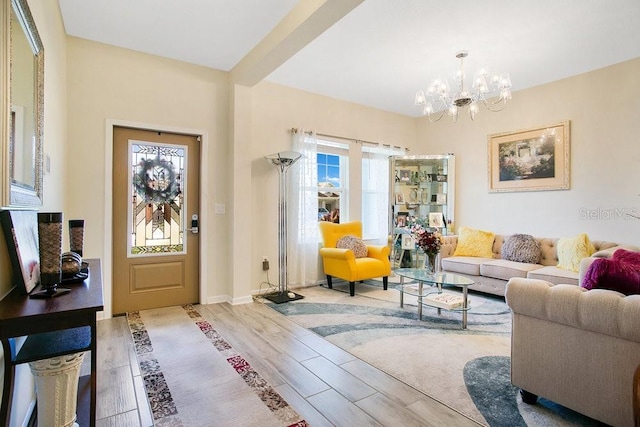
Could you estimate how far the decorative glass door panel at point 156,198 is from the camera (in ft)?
12.3

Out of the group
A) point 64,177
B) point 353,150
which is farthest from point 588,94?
point 64,177

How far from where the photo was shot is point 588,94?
4199mm

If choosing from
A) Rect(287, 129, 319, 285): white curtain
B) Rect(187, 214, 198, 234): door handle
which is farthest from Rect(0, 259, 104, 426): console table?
Rect(287, 129, 319, 285): white curtain

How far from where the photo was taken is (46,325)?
48.1 inches

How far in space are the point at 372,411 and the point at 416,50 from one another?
11.4ft

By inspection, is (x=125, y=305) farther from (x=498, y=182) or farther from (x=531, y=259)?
(x=498, y=182)

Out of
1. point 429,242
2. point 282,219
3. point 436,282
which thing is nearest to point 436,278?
point 436,282

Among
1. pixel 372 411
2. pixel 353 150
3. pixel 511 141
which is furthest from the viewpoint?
pixel 353 150

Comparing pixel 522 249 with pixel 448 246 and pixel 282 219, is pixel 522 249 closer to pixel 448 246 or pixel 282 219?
pixel 448 246

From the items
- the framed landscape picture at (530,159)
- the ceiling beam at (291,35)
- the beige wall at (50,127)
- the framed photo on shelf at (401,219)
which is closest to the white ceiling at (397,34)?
the ceiling beam at (291,35)

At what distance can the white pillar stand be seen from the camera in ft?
4.99

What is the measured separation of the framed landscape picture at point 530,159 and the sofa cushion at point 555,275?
1252 millimetres

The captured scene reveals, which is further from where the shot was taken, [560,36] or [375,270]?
[375,270]

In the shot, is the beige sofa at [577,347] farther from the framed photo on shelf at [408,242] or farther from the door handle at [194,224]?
the framed photo on shelf at [408,242]
